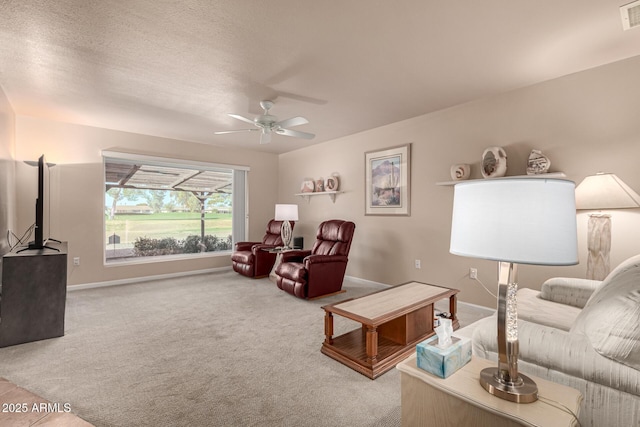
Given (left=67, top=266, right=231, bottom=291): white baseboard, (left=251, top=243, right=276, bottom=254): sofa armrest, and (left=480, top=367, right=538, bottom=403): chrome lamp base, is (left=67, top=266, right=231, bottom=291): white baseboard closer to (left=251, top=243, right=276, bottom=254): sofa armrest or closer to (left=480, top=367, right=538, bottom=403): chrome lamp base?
(left=251, top=243, right=276, bottom=254): sofa armrest

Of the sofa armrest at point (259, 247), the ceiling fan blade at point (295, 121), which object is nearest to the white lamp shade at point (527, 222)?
the ceiling fan blade at point (295, 121)

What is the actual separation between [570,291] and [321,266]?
252 cm

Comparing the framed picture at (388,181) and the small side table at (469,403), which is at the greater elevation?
the framed picture at (388,181)

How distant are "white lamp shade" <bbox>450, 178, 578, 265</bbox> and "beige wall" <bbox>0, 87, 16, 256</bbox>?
4434mm

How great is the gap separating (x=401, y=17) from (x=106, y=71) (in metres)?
2.69

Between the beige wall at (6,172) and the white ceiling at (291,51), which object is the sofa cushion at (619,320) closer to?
the white ceiling at (291,51)

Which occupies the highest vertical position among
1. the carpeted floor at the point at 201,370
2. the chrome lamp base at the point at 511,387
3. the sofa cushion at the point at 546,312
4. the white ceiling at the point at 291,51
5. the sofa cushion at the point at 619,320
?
the white ceiling at the point at 291,51

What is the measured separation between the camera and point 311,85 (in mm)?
3045

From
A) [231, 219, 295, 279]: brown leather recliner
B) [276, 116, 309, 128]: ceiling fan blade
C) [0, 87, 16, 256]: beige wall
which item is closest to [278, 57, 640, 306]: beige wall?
[231, 219, 295, 279]: brown leather recliner

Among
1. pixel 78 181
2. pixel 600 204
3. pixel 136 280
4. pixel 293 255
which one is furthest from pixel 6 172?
pixel 600 204

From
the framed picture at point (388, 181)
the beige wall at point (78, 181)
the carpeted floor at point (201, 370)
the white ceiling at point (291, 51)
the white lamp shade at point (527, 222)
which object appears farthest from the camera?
the framed picture at point (388, 181)

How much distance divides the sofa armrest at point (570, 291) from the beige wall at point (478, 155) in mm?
755

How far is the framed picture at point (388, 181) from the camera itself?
13.8ft

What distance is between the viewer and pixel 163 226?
5500 mm
